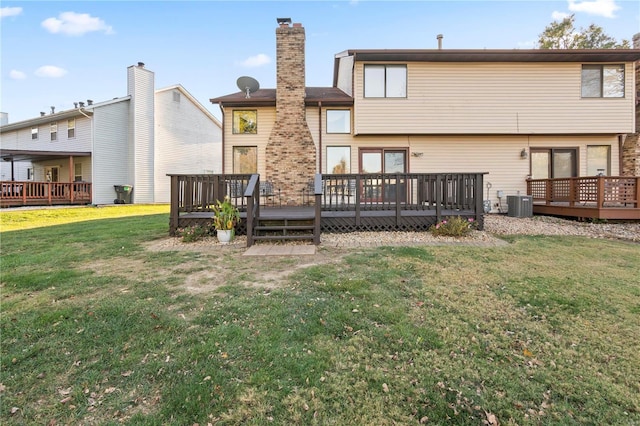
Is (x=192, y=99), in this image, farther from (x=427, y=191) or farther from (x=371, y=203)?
(x=427, y=191)

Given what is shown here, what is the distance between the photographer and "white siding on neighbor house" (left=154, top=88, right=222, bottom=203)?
19203 millimetres

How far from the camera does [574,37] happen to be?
21.7 meters

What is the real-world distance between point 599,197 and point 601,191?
0.18 m

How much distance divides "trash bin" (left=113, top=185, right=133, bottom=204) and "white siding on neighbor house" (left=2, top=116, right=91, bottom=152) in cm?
268

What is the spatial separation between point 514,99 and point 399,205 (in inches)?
299

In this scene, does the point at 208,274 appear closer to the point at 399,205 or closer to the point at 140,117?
the point at 399,205

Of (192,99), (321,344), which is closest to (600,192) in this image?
(321,344)

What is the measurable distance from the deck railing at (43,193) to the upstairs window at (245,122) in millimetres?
11176

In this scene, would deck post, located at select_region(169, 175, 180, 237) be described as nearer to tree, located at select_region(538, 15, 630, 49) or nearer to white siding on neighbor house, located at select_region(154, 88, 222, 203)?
white siding on neighbor house, located at select_region(154, 88, 222, 203)

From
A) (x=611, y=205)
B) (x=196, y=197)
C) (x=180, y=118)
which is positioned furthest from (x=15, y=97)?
(x=611, y=205)

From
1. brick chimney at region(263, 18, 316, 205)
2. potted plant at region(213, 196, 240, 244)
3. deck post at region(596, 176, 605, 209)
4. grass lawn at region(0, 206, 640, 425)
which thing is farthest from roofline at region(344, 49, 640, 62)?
grass lawn at region(0, 206, 640, 425)

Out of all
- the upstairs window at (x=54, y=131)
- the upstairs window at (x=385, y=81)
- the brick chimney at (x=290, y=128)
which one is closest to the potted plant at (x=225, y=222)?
the brick chimney at (x=290, y=128)

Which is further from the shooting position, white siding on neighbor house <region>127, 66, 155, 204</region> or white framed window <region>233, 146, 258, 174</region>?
white siding on neighbor house <region>127, 66, 155, 204</region>

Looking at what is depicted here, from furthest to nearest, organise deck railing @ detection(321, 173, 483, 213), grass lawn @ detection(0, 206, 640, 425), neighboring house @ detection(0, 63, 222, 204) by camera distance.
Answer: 1. neighboring house @ detection(0, 63, 222, 204)
2. deck railing @ detection(321, 173, 483, 213)
3. grass lawn @ detection(0, 206, 640, 425)
